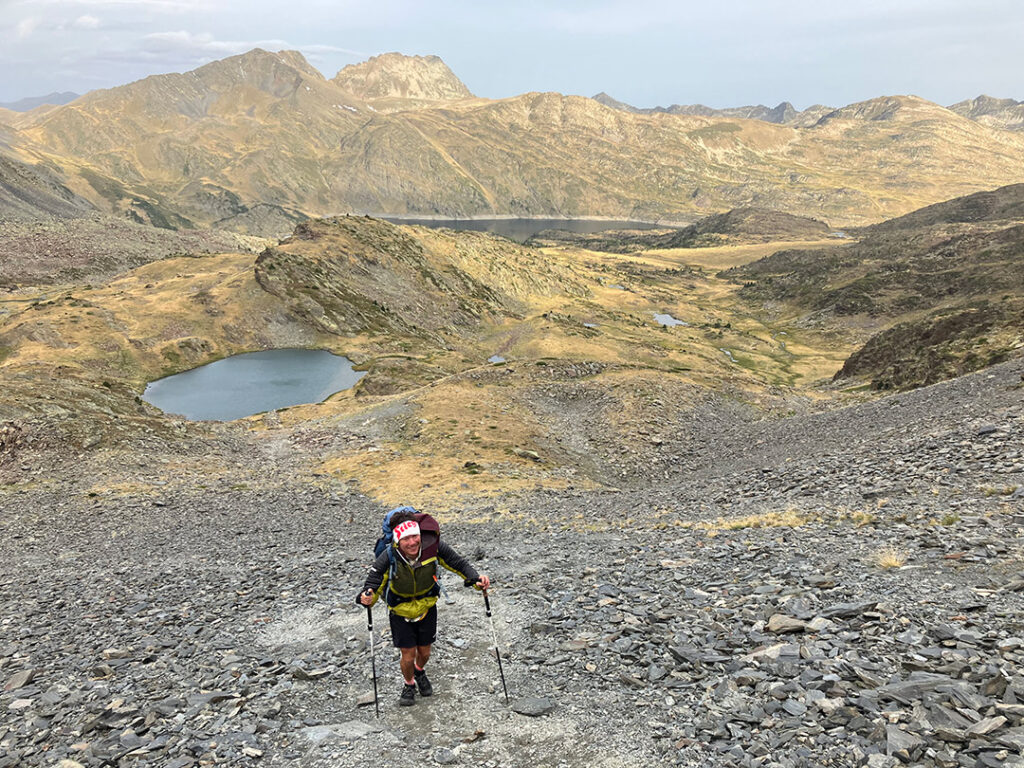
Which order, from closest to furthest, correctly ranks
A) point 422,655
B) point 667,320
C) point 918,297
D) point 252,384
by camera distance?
point 422,655, point 252,384, point 918,297, point 667,320

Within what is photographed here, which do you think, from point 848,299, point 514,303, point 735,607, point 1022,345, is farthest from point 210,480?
point 848,299

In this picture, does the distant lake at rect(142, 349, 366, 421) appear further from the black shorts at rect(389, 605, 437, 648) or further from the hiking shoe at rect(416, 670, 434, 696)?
the black shorts at rect(389, 605, 437, 648)

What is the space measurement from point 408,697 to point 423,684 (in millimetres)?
368

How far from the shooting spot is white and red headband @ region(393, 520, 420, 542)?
10.5m

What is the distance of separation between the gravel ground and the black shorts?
1218 mm

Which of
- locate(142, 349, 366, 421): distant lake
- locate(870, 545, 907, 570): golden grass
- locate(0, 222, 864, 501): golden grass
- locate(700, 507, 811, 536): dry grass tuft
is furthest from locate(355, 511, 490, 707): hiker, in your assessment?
locate(142, 349, 366, 421): distant lake

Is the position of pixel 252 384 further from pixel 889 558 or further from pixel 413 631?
pixel 889 558

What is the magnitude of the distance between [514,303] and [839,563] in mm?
134870

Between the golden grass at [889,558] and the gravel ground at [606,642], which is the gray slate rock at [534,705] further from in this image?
the golden grass at [889,558]

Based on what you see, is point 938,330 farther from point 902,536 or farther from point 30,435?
point 30,435

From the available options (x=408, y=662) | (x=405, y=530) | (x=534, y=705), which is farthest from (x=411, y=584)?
(x=534, y=705)

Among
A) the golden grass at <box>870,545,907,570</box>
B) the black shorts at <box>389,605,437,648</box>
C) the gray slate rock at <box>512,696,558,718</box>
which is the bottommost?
the gray slate rock at <box>512,696,558,718</box>

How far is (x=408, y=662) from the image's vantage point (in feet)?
36.0

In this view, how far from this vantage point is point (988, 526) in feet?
47.5
